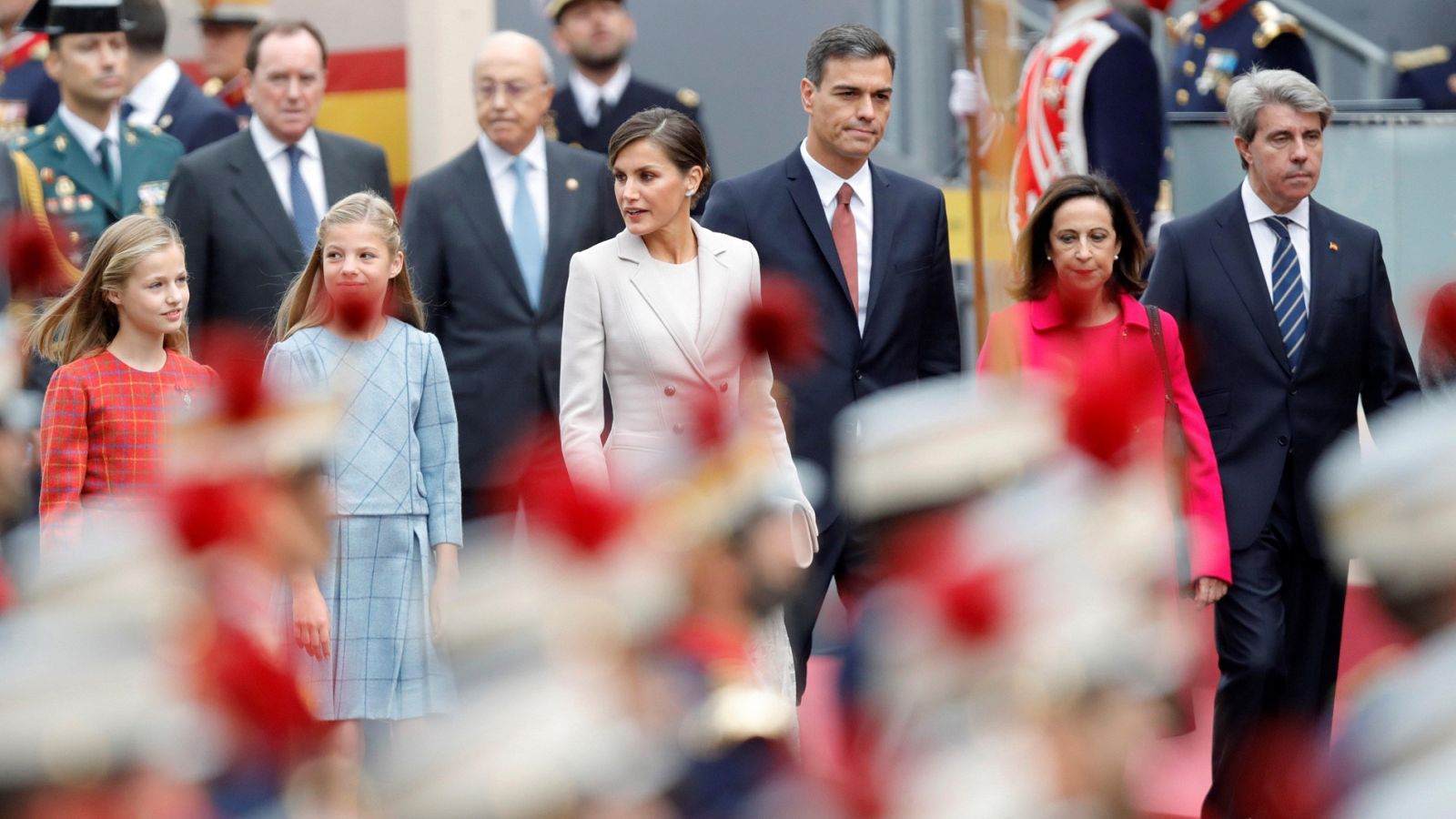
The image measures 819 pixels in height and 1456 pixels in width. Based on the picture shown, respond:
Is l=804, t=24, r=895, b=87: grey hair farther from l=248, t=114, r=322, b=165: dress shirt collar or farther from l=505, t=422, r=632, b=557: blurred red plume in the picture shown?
l=505, t=422, r=632, b=557: blurred red plume

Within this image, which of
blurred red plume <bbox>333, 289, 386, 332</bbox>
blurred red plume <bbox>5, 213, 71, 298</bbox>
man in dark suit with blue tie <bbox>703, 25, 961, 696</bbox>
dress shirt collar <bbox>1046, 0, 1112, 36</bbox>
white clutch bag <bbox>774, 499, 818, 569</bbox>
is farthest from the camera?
dress shirt collar <bbox>1046, 0, 1112, 36</bbox>

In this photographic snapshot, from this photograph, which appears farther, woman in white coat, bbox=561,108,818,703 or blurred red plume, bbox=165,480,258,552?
woman in white coat, bbox=561,108,818,703

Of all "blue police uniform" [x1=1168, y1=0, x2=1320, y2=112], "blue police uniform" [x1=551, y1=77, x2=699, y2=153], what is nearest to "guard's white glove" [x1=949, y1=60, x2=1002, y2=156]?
"blue police uniform" [x1=551, y1=77, x2=699, y2=153]

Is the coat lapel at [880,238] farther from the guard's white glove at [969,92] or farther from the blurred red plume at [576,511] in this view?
the blurred red plume at [576,511]

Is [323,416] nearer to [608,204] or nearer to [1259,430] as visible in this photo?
[1259,430]

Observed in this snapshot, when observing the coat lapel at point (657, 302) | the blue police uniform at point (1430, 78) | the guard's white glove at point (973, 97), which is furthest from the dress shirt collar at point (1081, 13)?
the coat lapel at point (657, 302)

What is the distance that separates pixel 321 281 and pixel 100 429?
22.9 inches

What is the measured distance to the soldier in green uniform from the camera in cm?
642

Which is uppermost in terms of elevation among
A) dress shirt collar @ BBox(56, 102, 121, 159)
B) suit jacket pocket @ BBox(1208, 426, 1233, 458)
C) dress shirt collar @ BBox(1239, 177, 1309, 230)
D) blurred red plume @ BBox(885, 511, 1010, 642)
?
dress shirt collar @ BBox(56, 102, 121, 159)

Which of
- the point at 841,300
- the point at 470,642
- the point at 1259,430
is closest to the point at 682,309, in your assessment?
the point at 841,300

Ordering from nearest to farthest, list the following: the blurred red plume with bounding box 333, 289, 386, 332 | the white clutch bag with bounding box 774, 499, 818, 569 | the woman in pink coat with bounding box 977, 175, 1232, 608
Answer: the blurred red plume with bounding box 333, 289, 386, 332 < the white clutch bag with bounding box 774, 499, 818, 569 < the woman in pink coat with bounding box 977, 175, 1232, 608

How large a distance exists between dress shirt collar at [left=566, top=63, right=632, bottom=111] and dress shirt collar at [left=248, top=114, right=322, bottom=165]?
→ 1114 millimetres

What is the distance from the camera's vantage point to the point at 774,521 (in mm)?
1735

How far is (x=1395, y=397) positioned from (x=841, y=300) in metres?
1.26
